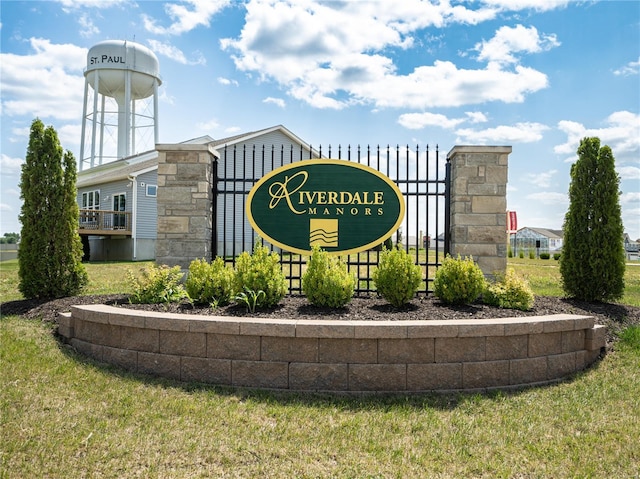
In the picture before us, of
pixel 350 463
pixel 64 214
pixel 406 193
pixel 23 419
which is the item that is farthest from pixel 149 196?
pixel 350 463

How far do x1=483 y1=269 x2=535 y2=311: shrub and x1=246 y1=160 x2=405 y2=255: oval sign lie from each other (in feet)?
5.41

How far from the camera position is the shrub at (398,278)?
5.80 meters

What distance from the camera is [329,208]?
7109mm

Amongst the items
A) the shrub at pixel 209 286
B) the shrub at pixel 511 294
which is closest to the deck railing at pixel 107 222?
the shrub at pixel 209 286

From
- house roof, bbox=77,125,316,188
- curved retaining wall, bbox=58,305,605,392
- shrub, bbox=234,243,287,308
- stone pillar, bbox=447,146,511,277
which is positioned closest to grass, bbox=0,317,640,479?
curved retaining wall, bbox=58,305,605,392

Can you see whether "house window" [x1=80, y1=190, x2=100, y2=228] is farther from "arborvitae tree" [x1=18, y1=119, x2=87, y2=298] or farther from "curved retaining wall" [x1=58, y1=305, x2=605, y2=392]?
"curved retaining wall" [x1=58, y1=305, x2=605, y2=392]

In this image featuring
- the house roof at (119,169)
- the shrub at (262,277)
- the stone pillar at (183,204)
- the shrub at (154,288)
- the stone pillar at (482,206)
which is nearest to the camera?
the shrub at (262,277)

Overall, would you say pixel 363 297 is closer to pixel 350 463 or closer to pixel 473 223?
pixel 473 223

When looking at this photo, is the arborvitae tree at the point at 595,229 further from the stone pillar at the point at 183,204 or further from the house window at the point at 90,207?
the house window at the point at 90,207

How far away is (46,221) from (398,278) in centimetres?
518

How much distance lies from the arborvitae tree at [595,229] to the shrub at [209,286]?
5121 mm

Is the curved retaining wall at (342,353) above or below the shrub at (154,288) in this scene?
below

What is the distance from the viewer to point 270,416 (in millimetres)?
3871

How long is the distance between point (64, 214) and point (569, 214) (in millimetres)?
7590
